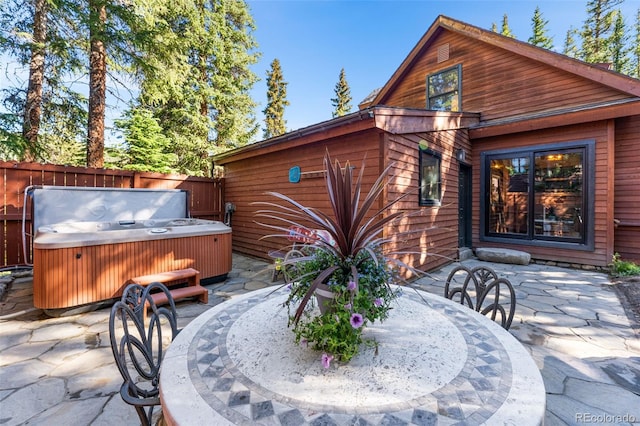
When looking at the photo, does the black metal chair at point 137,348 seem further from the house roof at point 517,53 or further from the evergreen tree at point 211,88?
the evergreen tree at point 211,88

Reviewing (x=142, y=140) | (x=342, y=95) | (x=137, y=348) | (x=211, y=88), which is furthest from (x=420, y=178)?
(x=342, y=95)

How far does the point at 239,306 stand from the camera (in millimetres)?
1685

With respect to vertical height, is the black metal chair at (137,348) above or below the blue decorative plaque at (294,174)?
below

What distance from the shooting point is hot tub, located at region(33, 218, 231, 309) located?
111 inches

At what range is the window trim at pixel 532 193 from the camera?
195 inches

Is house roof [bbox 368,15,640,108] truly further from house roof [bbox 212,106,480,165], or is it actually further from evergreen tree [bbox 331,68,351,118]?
evergreen tree [bbox 331,68,351,118]

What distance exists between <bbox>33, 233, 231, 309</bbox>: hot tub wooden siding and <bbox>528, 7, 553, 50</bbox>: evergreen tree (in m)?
20.7

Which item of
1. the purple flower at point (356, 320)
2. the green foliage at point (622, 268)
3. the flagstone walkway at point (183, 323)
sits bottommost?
the flagstone walkway at point (183, 323)

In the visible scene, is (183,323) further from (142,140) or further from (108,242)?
(142,140)

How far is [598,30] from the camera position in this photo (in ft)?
41.7

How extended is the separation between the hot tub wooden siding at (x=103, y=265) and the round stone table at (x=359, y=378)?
2.50m

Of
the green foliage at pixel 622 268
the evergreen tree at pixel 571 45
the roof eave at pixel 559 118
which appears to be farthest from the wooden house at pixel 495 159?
the evergreen tree at pixel 571 45

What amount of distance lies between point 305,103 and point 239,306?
18100mm

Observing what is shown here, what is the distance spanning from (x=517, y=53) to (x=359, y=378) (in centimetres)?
772
